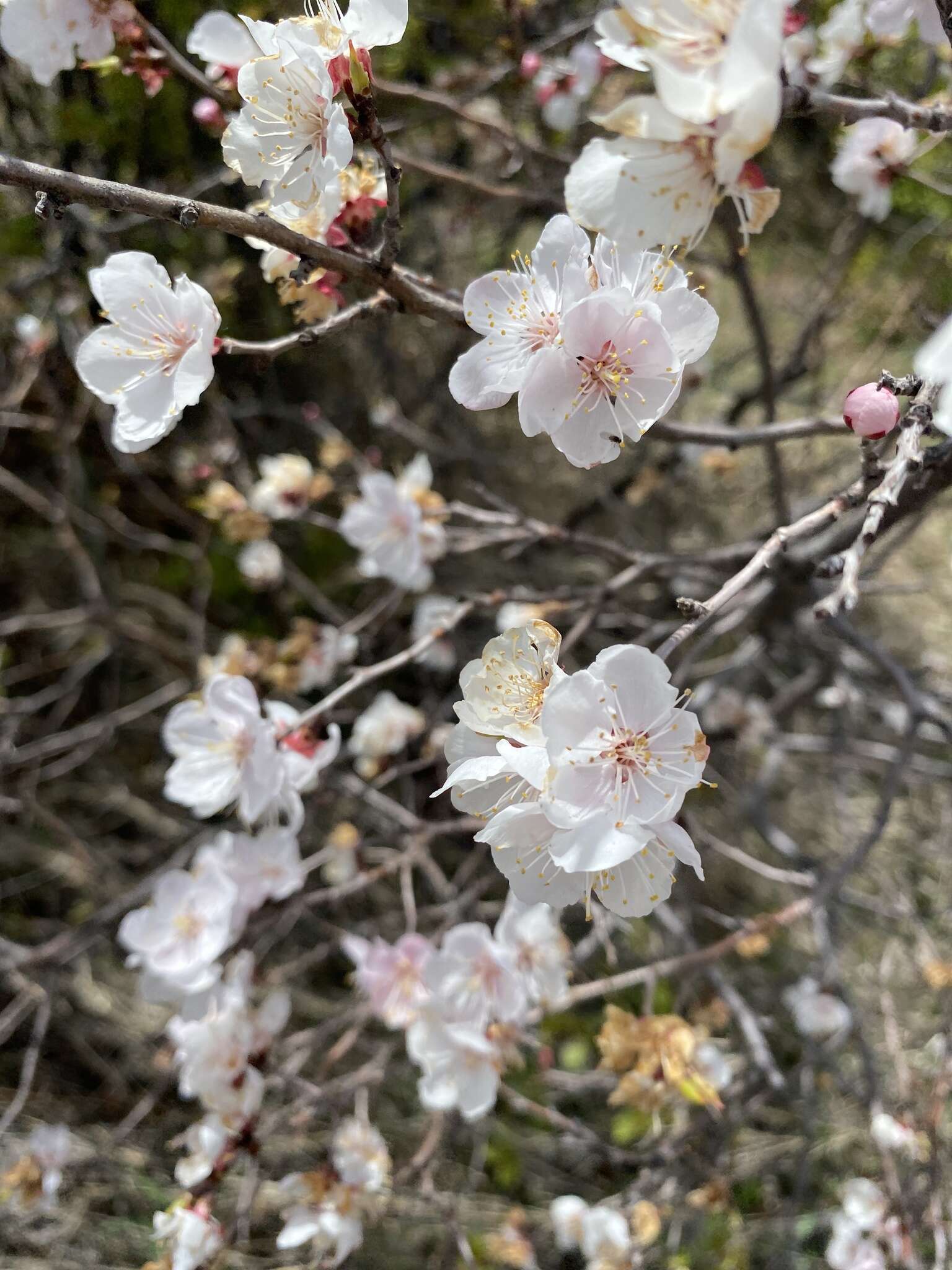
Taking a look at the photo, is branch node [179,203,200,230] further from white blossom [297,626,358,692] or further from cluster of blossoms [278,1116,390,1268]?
cluster of blossoms [278,1116,390,1268]

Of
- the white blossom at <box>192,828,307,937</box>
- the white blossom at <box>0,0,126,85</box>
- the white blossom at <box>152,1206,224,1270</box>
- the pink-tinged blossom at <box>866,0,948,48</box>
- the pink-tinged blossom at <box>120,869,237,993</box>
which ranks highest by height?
the white blossom at <box>0,0,126,85</box>

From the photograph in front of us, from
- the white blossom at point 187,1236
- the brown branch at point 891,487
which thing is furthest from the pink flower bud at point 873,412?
the white blossom at point 187,1236

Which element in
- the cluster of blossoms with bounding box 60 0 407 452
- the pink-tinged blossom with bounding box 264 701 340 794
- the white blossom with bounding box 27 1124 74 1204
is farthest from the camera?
the white blossom with bounding box 27 1124 74 1204

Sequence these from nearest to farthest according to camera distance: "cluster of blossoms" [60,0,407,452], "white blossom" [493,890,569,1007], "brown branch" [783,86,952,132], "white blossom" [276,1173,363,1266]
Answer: "brown branch" [783,86,952,132] < "cluster of blossoms" [60,0,407,452] < "white blossom" [276,1173,363,1266] < "white blossom" [493,890,569,1007]

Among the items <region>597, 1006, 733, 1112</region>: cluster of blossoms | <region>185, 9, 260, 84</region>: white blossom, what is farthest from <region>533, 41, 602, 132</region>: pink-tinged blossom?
<region>597, 1006, 733, 1112</region>: cluster of blossoms

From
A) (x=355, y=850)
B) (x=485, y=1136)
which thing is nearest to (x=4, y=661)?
(x=355, y=850)

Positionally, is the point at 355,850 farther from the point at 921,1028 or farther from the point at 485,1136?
the point at 921,1028

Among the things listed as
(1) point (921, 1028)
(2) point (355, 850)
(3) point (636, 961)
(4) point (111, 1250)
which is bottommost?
(4) point (111, 1250)
